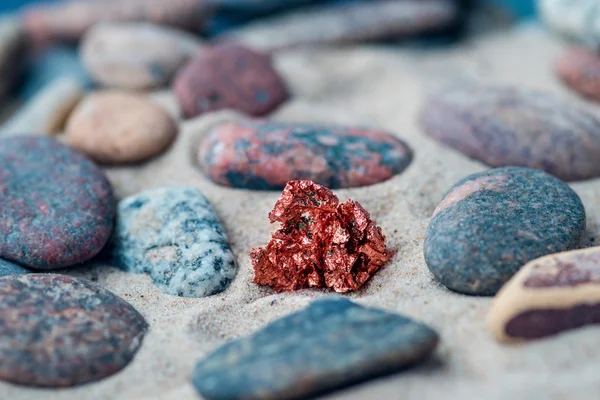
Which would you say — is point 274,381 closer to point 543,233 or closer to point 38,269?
point 543,233

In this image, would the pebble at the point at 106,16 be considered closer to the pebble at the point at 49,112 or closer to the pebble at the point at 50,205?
the pebble at the point at 49,112

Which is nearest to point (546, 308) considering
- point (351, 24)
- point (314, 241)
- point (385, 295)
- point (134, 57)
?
point (385, 295)

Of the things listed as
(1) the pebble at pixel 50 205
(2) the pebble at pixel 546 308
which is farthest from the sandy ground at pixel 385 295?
(1) the pebble at pixel 50 205

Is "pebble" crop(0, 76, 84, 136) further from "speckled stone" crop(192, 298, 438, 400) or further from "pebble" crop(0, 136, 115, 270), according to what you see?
"speckled stone" crop(192, 298, 438, 400)

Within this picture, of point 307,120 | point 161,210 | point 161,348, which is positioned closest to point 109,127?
point 161,210

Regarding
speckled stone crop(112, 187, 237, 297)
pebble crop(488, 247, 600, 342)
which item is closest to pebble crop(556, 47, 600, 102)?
pebble crop(488, 247, 600, 342)

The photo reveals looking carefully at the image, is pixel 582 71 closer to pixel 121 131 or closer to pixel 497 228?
pixel 497 228

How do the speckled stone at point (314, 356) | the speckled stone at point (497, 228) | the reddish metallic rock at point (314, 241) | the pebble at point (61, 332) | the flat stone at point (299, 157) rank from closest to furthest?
the speckled stone at point (314, 356)
the pebble at point (61, 332)
the speckled stone at point (497, 228)
the reddish metallic rock at point (314, 241)
the flat stone at point (299, 157)
